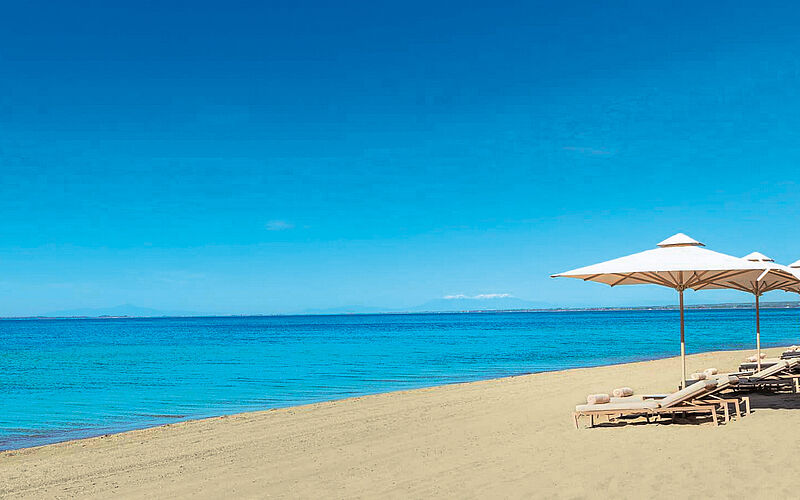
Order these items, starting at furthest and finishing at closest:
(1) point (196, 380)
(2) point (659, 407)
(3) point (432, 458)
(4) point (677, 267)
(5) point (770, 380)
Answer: (1) point (196, 380)
(5) point (770, 380)
(2) point (659, 407)
(4) point (677, 267)
(3) point (432, 458)

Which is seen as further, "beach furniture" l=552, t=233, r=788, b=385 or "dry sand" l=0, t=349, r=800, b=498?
"beach furniture" l=552, t=233, r=788, b=385

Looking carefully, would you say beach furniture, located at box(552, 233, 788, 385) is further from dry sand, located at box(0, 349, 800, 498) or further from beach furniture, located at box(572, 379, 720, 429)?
dry sand, located at box(0, 349, 800, 498)

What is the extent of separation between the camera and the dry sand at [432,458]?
5621 millimetres

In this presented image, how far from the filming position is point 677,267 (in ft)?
24.7

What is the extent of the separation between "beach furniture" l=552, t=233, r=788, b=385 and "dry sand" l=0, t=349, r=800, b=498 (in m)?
1.87

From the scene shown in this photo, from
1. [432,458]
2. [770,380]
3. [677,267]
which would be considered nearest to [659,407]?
[677,267]

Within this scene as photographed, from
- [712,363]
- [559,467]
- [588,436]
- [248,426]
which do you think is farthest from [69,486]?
[712,363]

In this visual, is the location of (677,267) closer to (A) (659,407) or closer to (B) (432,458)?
(A) (659,407)

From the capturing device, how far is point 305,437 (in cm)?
902

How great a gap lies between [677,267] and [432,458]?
3.64 m

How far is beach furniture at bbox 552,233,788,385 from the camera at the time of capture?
750cm

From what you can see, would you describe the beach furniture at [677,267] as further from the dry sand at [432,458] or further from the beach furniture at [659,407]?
the dry sand at [432,458]

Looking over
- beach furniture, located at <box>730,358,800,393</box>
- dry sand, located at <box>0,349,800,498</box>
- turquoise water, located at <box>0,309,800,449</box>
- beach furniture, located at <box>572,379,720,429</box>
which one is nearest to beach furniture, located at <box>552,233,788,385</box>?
beach furniture, located at <box>572,379,720,429</box>

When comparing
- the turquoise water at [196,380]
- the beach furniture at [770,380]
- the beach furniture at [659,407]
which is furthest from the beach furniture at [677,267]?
the turquoise water at [196,380]
